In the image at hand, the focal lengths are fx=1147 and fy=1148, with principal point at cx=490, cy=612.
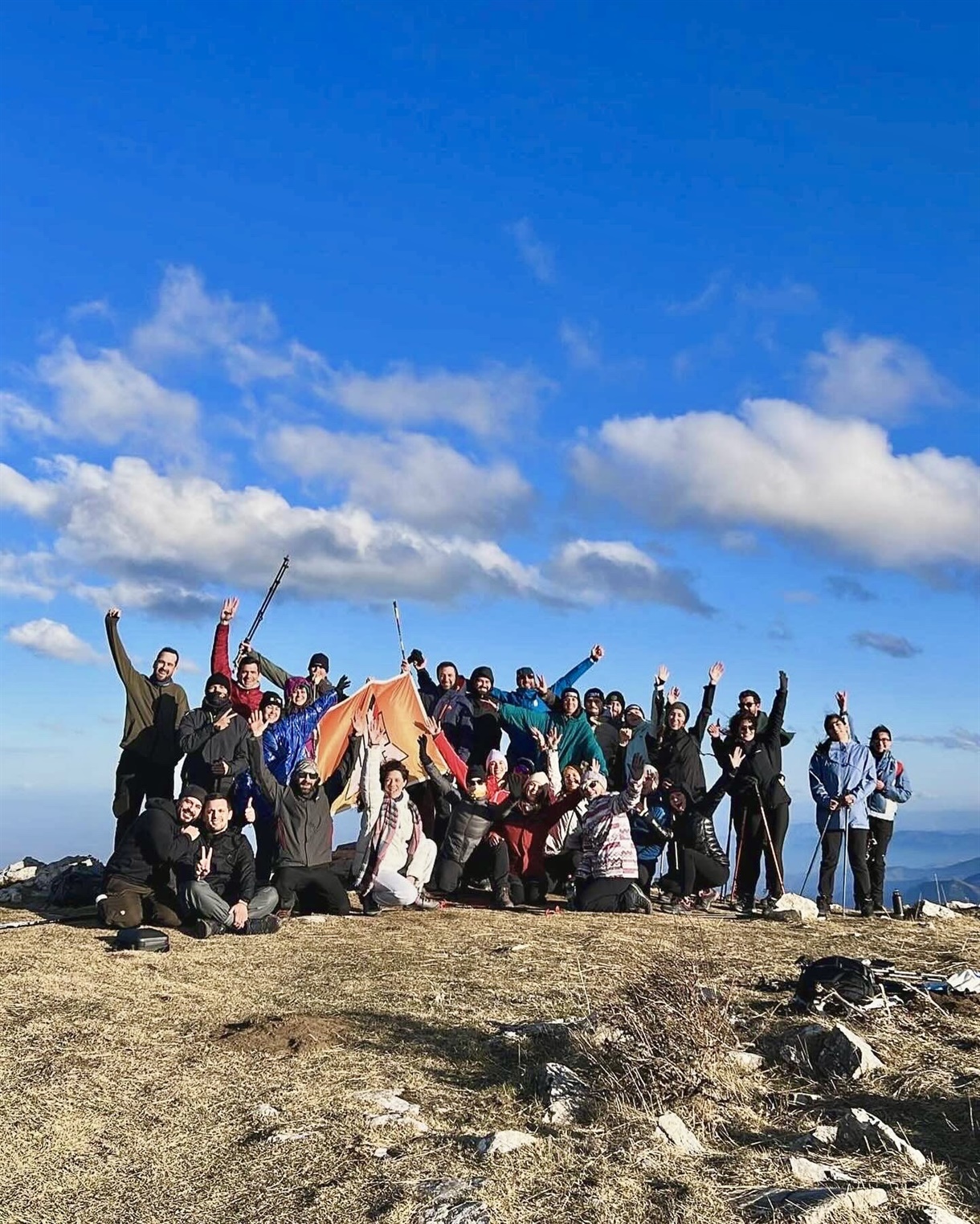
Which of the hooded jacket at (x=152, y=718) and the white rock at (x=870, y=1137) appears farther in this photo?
the hooded jacket at (x=152, y=718)

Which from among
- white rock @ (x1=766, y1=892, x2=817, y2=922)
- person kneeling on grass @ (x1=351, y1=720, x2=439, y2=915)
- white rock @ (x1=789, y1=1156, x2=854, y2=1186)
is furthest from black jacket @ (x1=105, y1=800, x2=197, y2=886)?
white rock @ (x1=789, y1=1156, x2=854, y2=1186)

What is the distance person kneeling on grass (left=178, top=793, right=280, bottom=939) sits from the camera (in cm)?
1147

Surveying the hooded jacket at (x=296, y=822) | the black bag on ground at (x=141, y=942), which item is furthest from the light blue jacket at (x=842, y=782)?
the black bag on ground at (x=141, y=942)

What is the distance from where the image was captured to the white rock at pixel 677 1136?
5.82 metres

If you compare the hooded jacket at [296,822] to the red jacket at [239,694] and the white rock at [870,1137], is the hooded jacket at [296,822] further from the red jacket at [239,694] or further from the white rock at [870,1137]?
the white rock at [870,1137]

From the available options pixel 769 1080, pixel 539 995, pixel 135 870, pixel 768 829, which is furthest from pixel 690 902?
pixel 769 1080

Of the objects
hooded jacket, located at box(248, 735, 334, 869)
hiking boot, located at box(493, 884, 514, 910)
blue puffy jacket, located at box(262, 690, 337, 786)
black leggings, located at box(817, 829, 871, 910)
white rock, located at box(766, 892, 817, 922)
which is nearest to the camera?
hooded jacket, located at box(248, 735, 334, 869)

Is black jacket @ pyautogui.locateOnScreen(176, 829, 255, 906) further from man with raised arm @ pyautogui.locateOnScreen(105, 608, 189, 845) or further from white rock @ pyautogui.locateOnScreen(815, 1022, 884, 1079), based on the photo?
white rock @ pyautogui.locateOnScreen(815, 1022, 884, 1079)

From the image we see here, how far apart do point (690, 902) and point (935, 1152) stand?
848cm

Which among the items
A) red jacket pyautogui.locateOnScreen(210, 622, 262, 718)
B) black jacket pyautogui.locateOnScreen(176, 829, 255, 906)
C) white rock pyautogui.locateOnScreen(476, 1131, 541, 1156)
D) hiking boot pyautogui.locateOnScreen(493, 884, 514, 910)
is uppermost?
red jacket pyautogui.locateOnScreen(210, 622, 262, 718)

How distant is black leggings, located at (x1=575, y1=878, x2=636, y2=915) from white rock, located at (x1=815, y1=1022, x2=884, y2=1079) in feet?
20.4

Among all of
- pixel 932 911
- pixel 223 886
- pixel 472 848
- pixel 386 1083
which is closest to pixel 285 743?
pixel 223 886

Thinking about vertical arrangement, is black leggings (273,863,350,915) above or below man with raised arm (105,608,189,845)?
below

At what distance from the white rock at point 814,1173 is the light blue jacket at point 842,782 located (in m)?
8.74
